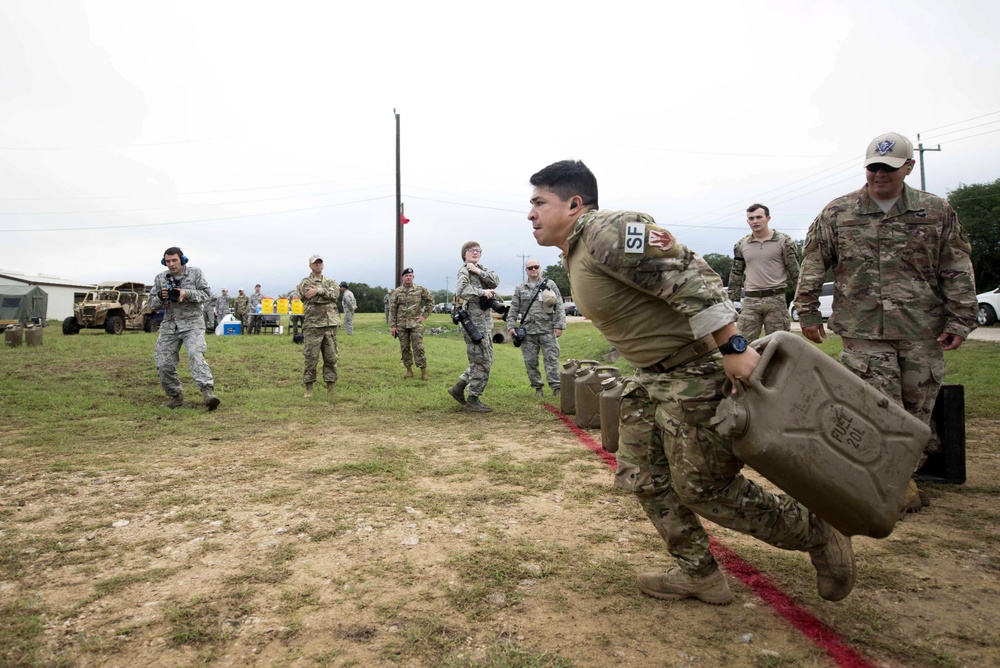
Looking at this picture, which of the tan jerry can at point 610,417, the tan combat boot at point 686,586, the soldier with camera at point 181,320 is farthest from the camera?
Result: the soldier with camera at point 181,320

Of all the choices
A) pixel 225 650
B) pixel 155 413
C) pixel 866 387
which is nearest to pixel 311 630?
pixel 225 650

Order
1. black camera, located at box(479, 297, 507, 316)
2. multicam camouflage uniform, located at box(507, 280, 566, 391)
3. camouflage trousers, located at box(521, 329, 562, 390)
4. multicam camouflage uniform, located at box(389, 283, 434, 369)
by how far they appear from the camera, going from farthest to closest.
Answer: multicam camouflage uniform, located at box(389, 283, 434, 369), camouflage trousers, located at box(521, 329, 562, 390), multicam camouflage uniform, located at box(507, 280, 566, 391), black camera, located at box(479, 297, 507, 316)

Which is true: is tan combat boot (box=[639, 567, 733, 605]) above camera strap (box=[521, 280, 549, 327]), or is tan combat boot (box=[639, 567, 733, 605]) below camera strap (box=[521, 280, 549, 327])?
below

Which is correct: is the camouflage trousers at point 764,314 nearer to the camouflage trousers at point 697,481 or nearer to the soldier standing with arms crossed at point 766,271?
the soldier standing with arms crossed at point 766,271

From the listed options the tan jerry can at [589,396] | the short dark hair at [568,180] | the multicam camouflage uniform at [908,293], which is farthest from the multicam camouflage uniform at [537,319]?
the short dark hair at [568,180]

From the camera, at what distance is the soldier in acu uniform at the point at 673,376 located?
215cm

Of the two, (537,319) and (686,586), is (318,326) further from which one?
(686,586)

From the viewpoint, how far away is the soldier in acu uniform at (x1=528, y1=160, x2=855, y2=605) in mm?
2154

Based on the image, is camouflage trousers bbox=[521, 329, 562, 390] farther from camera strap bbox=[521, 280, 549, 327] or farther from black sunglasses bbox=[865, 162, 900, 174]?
black sunglasses bbox=[865, 162, 900, 174]

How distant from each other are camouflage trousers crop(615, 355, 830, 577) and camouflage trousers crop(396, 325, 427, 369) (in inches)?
306

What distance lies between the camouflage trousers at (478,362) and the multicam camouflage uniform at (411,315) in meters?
2.82

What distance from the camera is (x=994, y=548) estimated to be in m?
2.89

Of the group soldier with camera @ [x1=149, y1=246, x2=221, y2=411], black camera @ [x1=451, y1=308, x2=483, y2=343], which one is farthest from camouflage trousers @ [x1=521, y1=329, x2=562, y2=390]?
soldier with camera @ [x1=149, y1=246, x2=221, y2=411]

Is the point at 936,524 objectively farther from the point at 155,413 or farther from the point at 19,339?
the point at 19,339
